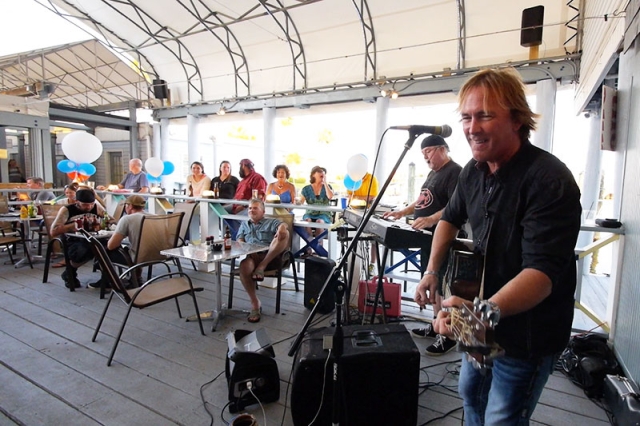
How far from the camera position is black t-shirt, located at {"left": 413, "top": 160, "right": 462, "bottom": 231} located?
2639 millimetres

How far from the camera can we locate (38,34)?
30.3 feet

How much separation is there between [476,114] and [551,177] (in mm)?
261

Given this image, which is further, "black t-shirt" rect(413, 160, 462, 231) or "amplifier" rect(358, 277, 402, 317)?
"amplifier" rect(358, 277, 402, 317)

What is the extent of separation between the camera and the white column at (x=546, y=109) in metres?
5.29

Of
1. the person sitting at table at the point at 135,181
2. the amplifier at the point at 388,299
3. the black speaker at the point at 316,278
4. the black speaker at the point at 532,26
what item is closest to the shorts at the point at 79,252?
the person sitting at table at the point at 135,181

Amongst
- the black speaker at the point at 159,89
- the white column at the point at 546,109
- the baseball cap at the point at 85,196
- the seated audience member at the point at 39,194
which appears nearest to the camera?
the baseball cap at the point at 85,196

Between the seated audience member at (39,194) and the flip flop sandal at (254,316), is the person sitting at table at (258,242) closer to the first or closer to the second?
the flip flop sandal at (254,316)

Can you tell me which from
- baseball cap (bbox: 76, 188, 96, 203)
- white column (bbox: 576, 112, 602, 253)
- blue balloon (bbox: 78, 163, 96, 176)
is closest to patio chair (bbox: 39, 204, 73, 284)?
baseball cap (bbox: 76, 188, 96, 203)

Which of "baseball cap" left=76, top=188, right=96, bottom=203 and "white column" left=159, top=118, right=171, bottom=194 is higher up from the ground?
"white column" left=159, top=118, right=171, bottom=194

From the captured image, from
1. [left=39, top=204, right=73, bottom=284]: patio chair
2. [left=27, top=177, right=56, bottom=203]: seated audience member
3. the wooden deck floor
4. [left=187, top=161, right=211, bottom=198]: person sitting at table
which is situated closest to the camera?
the wooden deck floor

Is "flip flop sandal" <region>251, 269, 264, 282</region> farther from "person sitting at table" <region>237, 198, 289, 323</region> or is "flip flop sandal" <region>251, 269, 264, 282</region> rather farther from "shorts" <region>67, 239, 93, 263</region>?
"shorts" <region>67, 239, 93, 263</region>

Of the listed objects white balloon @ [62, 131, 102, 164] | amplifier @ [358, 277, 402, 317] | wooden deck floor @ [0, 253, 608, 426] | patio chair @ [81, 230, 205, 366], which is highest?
white balloon @ [62, 131, 102, 164]

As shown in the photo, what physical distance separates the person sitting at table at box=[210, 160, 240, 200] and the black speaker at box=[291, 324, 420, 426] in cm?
418

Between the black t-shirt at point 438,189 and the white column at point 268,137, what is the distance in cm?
594
